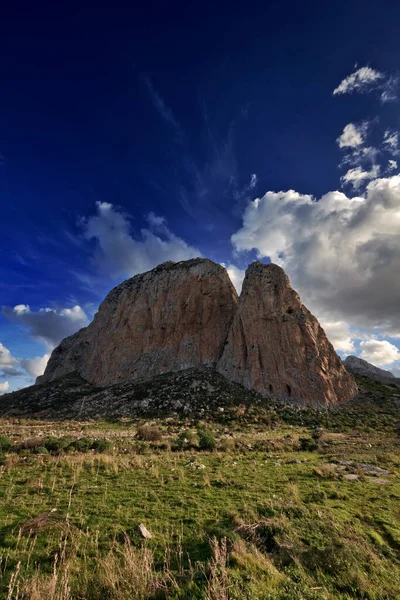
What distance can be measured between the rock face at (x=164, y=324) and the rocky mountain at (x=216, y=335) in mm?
236

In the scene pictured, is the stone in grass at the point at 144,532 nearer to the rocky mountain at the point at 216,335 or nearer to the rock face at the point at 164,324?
the rocky mountain at the point at 216,335

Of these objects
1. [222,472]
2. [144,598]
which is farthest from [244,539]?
[222,472]

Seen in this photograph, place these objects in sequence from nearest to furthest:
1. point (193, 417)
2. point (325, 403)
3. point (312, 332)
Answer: point (193, 417) → point (325, 403) → point (312, 332)

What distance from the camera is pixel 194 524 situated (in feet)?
25.4

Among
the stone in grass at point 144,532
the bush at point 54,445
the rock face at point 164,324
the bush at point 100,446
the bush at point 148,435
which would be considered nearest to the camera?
the stone in grass at point 144,532

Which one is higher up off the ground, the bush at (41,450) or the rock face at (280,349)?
the rock face at (280,349)

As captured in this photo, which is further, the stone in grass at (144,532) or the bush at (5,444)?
the bush at (5,444)

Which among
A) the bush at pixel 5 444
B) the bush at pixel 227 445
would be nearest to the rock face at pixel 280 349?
the bush at pixel 227 445

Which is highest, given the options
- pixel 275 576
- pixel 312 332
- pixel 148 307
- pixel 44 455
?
pixel 148 307

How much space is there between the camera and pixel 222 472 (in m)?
13.4

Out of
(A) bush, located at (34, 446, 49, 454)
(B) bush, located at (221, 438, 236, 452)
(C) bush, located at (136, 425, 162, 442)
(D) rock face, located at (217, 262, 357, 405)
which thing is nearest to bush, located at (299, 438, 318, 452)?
(B) bush, located at (221, 438, 236, 452)

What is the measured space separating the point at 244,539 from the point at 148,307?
65.3 m

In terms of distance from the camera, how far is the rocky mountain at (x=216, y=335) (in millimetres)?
45438

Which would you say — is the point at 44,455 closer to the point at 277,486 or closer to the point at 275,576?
the point at 277,486
